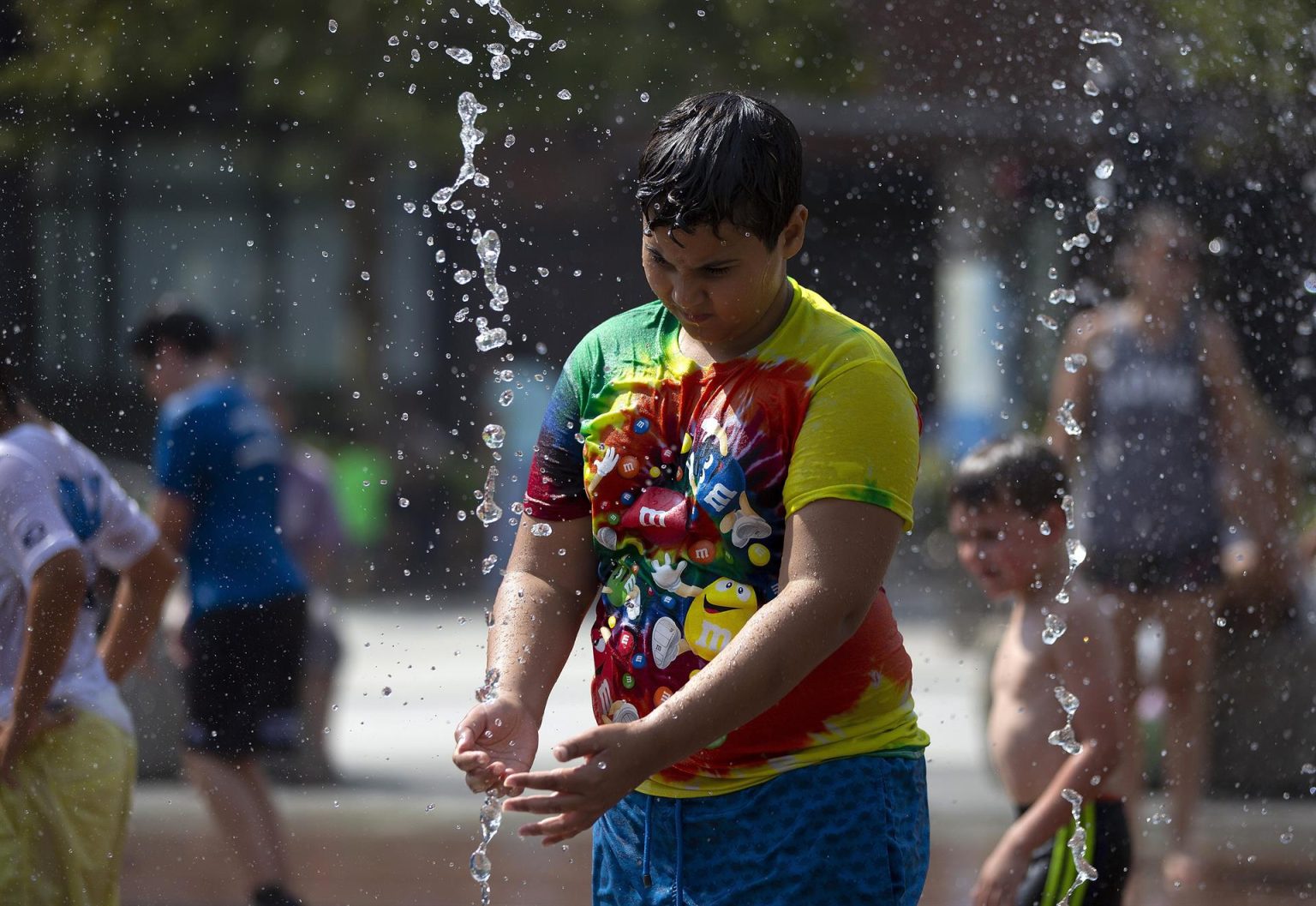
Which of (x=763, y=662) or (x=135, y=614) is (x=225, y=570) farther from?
(x=763, y=662)

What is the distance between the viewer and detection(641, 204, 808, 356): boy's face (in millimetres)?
1762

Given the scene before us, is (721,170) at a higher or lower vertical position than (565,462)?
higher

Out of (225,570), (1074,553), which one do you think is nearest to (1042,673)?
(1074,553)

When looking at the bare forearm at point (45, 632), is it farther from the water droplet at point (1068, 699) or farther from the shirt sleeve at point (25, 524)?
the water droplet at point (1068, 699)

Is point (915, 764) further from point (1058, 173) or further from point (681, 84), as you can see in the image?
point (681, 84)

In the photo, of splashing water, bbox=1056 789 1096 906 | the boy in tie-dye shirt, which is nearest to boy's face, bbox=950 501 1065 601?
splashing water, bbox=1056 789 1096 906

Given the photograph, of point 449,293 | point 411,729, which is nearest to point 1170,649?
point 411,729

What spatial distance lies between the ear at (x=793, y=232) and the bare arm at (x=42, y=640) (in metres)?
1.44

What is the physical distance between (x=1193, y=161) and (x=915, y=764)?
3219 millimetres

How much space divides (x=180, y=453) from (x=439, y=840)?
150 centimetres

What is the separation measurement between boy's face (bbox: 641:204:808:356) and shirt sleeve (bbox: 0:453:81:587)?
4.39 ft

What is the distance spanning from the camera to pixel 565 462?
1962mm

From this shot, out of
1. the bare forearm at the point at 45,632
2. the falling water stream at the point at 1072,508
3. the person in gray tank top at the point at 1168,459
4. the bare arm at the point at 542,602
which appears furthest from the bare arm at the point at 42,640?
the person in gray tank top at the point at 1168,459

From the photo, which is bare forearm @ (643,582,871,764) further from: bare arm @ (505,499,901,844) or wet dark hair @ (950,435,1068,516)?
wet dark hair @ (950,435,1068,516)
